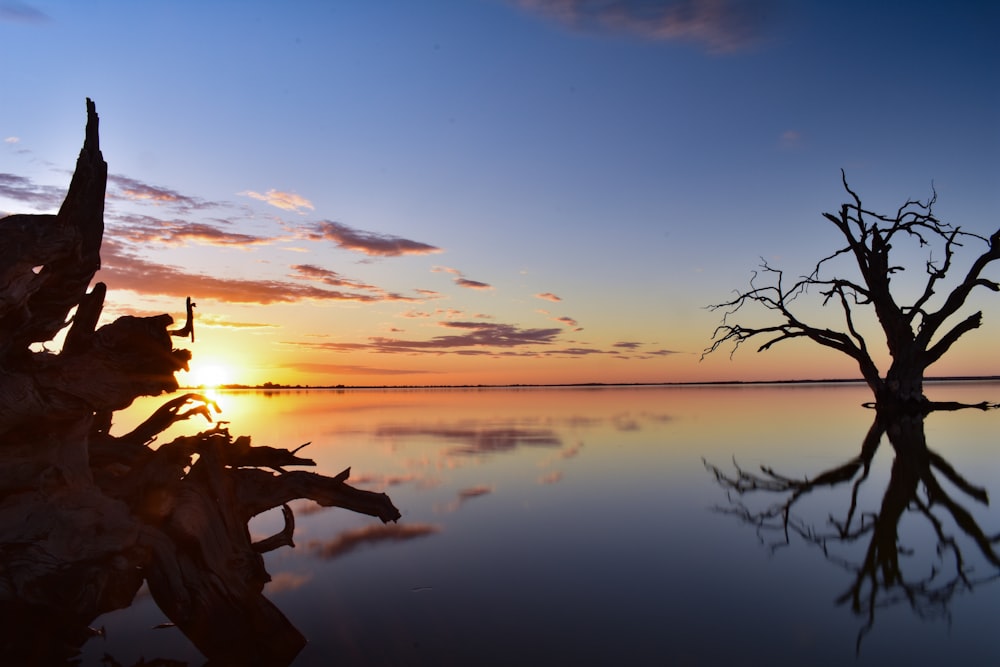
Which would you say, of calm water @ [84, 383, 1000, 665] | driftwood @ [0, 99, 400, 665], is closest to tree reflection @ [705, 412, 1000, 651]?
calm water @ [84, 383, 1000, 665]

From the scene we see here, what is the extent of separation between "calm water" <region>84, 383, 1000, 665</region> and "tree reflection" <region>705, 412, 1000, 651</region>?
0.21 feet

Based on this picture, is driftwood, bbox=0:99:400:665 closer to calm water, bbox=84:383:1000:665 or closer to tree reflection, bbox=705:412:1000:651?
calm water, bbox=84:383:1000:665

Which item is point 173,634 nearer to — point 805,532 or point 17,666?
point 17,666

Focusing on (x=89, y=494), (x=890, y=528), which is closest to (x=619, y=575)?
(x=890, y=528)

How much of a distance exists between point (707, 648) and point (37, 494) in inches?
272

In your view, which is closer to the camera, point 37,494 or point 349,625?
point 37,494

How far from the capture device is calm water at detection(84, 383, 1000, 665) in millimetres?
6730

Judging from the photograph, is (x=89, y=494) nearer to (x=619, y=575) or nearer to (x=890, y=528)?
(x=619, y=575)

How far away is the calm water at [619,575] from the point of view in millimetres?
6730

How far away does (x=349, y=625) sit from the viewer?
7363 mm

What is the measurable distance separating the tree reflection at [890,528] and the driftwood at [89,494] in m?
7.10

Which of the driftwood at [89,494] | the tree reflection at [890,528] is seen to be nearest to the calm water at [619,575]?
the tree reflection at [890,528]

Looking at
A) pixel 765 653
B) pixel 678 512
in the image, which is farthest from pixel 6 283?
pixel 678 512

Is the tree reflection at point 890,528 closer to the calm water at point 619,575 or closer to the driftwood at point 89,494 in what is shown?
the calm water at point 619,575
